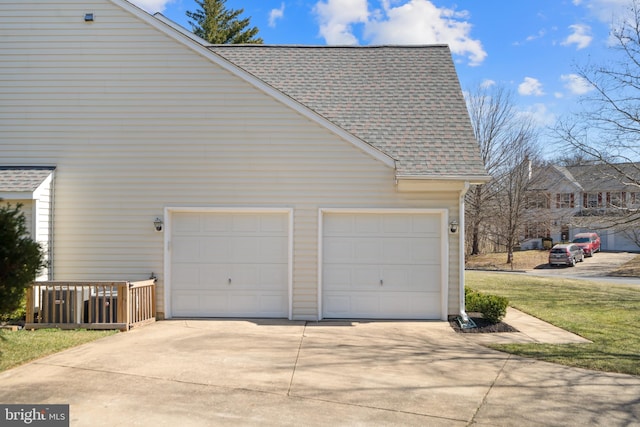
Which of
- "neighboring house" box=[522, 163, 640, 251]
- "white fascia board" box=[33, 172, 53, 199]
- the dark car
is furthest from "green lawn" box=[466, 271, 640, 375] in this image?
the dark car

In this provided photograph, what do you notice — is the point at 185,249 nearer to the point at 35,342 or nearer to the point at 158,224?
the point at 158,224

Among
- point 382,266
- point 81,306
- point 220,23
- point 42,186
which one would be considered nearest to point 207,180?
point 42,186

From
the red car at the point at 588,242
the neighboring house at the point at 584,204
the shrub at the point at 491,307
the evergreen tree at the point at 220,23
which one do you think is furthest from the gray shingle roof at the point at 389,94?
the red car at the point at 588,242

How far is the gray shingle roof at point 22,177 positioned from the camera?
9.82m

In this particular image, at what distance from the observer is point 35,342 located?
26.0 feet

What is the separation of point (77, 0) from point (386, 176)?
25.2ft

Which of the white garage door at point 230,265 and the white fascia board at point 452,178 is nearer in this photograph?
the white fascia board at point 452,178

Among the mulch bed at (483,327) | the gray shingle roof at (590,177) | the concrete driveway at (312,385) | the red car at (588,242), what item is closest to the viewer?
the concrete driveway at (312,385)

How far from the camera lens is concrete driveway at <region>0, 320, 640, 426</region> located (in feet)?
16.3

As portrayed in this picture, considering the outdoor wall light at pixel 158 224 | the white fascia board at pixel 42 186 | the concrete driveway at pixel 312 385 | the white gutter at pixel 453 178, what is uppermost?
the white gutter at pixel 453 178

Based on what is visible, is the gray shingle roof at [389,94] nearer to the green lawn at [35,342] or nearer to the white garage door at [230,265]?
the white garage door at [230,265]

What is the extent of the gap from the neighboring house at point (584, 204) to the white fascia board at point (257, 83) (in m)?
13.4

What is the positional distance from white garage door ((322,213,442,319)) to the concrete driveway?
1.96 metres

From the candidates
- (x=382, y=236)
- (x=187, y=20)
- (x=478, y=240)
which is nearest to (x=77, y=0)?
(x=382, y=236)
